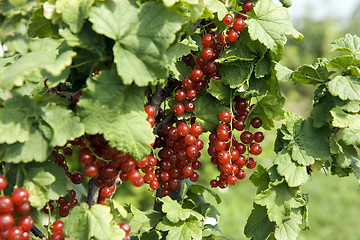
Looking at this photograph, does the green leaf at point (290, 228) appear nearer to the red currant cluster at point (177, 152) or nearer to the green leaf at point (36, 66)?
the red currant cluster at point (177, 152)

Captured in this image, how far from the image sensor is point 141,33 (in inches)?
36.0

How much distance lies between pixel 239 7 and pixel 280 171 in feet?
1.71

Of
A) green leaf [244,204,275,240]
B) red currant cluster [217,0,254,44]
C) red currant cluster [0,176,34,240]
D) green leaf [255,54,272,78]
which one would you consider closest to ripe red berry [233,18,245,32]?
red currant cluster [217,0,254,44]

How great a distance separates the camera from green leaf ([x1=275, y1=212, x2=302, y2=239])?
1.19 meters

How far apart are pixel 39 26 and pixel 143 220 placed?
69 cm

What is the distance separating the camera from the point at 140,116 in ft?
3.11

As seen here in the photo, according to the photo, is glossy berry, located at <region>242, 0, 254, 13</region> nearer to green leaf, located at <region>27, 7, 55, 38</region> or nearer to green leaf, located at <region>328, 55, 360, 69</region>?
green leaf, located at <region>328, 55, 360, 69</region>

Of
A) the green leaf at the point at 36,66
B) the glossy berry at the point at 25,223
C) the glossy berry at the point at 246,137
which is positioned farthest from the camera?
the glossy berry at the point at 246,137

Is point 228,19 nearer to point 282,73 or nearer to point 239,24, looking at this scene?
point 239,24

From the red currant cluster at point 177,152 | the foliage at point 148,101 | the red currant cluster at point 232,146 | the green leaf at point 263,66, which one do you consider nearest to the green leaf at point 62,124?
the foliage at point 148,101

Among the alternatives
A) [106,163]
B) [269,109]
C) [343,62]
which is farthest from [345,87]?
[106,163]

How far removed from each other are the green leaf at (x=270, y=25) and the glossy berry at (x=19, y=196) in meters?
0.72

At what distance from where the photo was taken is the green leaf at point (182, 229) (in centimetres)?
119

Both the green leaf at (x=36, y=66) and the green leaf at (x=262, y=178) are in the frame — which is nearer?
the green leaf at (x=36, y=66)
